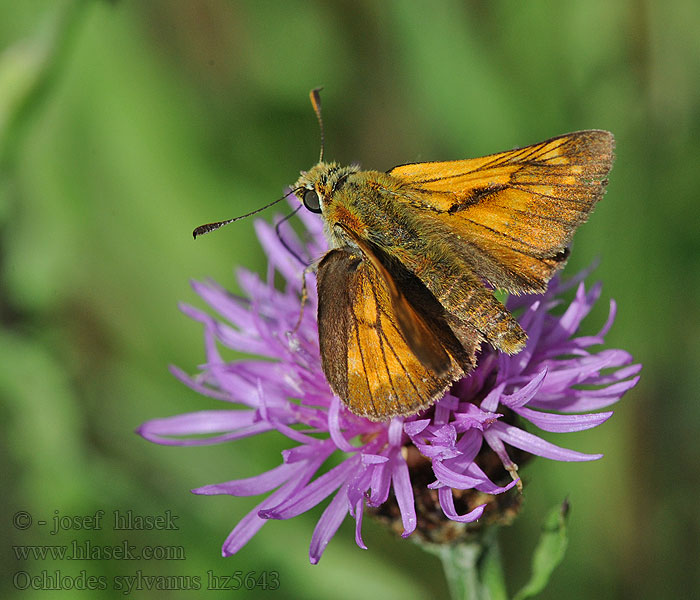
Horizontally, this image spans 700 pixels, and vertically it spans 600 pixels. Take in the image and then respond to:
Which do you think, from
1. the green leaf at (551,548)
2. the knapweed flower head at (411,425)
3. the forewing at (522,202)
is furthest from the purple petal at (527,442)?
the forewing at (522,202)

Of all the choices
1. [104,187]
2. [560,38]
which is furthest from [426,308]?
[104,187]

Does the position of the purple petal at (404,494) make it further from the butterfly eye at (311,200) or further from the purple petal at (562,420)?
the butterfly eye at (311,200)

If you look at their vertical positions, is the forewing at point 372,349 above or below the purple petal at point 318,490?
above

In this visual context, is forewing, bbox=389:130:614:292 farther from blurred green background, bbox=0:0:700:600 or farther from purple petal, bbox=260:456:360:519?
blurred green background, bbox=0:0:700:600

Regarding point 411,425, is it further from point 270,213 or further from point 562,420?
point 270,213

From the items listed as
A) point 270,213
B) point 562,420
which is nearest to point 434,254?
point 562,420

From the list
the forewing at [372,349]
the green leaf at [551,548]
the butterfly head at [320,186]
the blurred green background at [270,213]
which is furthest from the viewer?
the blurred green background at [270,213]

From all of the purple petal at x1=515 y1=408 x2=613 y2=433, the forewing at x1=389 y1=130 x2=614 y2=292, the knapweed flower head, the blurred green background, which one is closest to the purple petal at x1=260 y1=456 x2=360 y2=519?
the knapweed flower head

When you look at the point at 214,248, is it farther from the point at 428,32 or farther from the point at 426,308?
the point at 426,308
